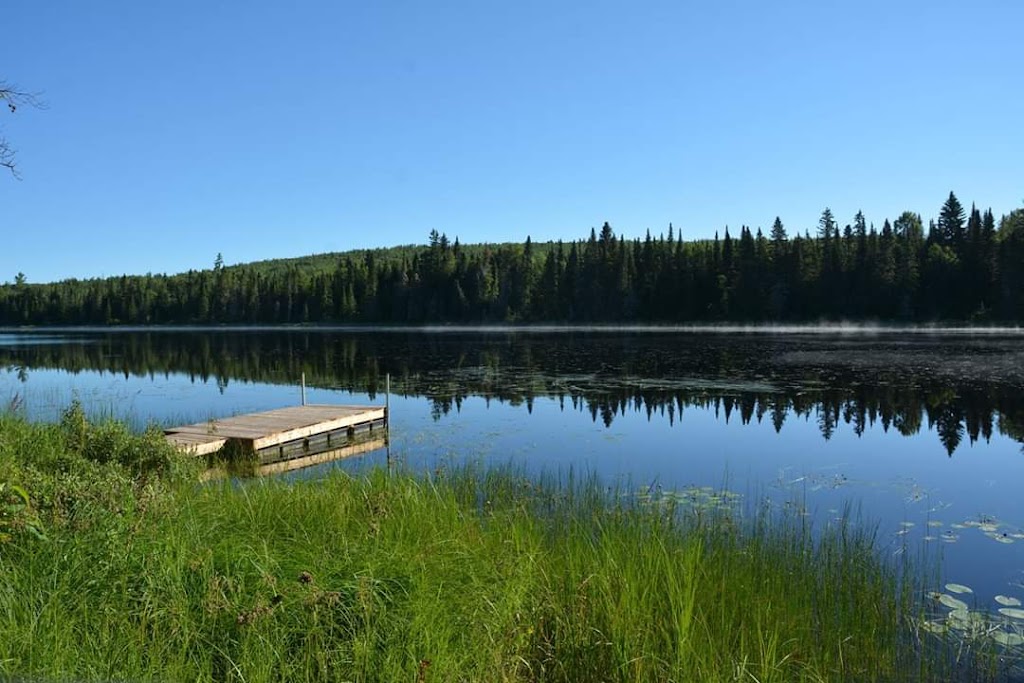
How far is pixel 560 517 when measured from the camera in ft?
30.2

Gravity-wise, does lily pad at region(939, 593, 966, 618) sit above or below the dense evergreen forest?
below

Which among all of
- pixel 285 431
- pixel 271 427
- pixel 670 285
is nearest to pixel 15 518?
pixel 285 431

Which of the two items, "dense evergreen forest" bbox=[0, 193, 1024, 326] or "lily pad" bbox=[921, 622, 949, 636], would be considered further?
"dense evergreen forest" bbox=[0, 193, 1024, 326]

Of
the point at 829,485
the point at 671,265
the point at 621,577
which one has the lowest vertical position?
the point at 829,485

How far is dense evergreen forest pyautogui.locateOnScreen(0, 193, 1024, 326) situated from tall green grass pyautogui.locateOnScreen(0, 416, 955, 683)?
88271 millimetres

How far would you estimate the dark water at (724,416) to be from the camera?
11.9 m

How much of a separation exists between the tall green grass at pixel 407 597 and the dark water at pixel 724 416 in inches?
104

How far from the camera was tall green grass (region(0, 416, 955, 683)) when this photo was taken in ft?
15.3

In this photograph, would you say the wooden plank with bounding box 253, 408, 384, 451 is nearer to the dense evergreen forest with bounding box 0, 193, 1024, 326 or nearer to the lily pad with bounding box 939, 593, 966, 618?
the lily pad with bounding box 939, 593, 966, 618

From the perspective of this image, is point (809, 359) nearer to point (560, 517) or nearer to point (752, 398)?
point (752, 398)

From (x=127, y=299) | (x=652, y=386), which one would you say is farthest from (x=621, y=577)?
(x=127, y=299)

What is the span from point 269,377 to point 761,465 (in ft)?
92.3

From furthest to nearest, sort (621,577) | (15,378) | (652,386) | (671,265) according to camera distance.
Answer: (671,265), (15,378), (652,386), (621,577)

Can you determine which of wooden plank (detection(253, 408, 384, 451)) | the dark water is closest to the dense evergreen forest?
the dark water
